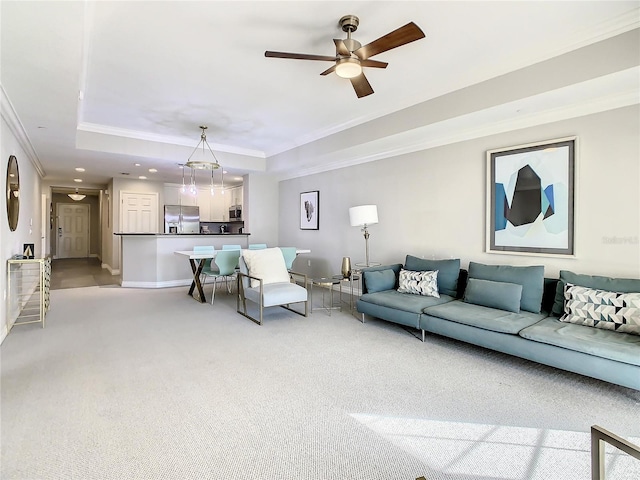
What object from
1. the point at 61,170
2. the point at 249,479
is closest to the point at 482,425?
the point at 249,479

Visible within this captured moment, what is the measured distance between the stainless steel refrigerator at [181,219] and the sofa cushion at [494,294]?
7.72 m

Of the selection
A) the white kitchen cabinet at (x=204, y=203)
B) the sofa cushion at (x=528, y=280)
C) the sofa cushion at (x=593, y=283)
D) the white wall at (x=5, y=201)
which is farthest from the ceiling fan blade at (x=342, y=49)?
the white kitchen cabinet at (x=204, y=203)

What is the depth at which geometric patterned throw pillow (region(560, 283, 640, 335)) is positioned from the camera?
2.64m

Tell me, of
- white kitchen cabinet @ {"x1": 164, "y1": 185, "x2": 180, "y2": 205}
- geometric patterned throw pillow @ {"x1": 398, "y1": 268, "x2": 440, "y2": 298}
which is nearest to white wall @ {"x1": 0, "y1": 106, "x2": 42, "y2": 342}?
white kitchen cabinet @ {"x1": 164, "y1": 185, "x2": 180, "y2": 205}

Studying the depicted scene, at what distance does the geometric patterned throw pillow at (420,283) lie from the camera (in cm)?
397

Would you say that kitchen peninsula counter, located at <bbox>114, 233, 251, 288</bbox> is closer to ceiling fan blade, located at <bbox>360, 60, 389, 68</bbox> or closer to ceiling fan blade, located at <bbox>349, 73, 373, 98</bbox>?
ceiling fan blade, located at <bbox>349, 73, 373, 98</bbox>

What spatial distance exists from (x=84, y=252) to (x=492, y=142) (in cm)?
1444

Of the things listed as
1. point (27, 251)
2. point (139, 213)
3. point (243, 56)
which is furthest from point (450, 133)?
point (139, 213)

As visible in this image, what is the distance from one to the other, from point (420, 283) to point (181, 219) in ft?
23.8

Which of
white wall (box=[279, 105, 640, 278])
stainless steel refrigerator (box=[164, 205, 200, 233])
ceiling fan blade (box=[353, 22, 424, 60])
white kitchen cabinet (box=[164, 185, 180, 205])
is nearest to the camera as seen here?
ceiling fan blade (box=[353, 22, 424, 60])

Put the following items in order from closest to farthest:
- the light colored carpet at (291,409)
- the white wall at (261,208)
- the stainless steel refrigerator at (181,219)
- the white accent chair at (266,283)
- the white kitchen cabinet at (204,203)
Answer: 1. the light colored carpet at (291,409)
2. the white accent chair at (266,283)
3. the white wall at (261,208)
4. the stainless steel refrigerator at (181,219)
5. the white kitchen cabinet at (204,203)

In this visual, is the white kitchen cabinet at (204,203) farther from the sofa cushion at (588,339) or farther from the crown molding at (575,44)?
the sofa cushion at (588,339)

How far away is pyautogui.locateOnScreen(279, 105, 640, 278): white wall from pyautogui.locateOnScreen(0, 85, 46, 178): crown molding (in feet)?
14.6

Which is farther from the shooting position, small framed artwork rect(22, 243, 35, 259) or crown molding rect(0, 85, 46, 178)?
small framed artwork rect(22, 243, 35, 259)
